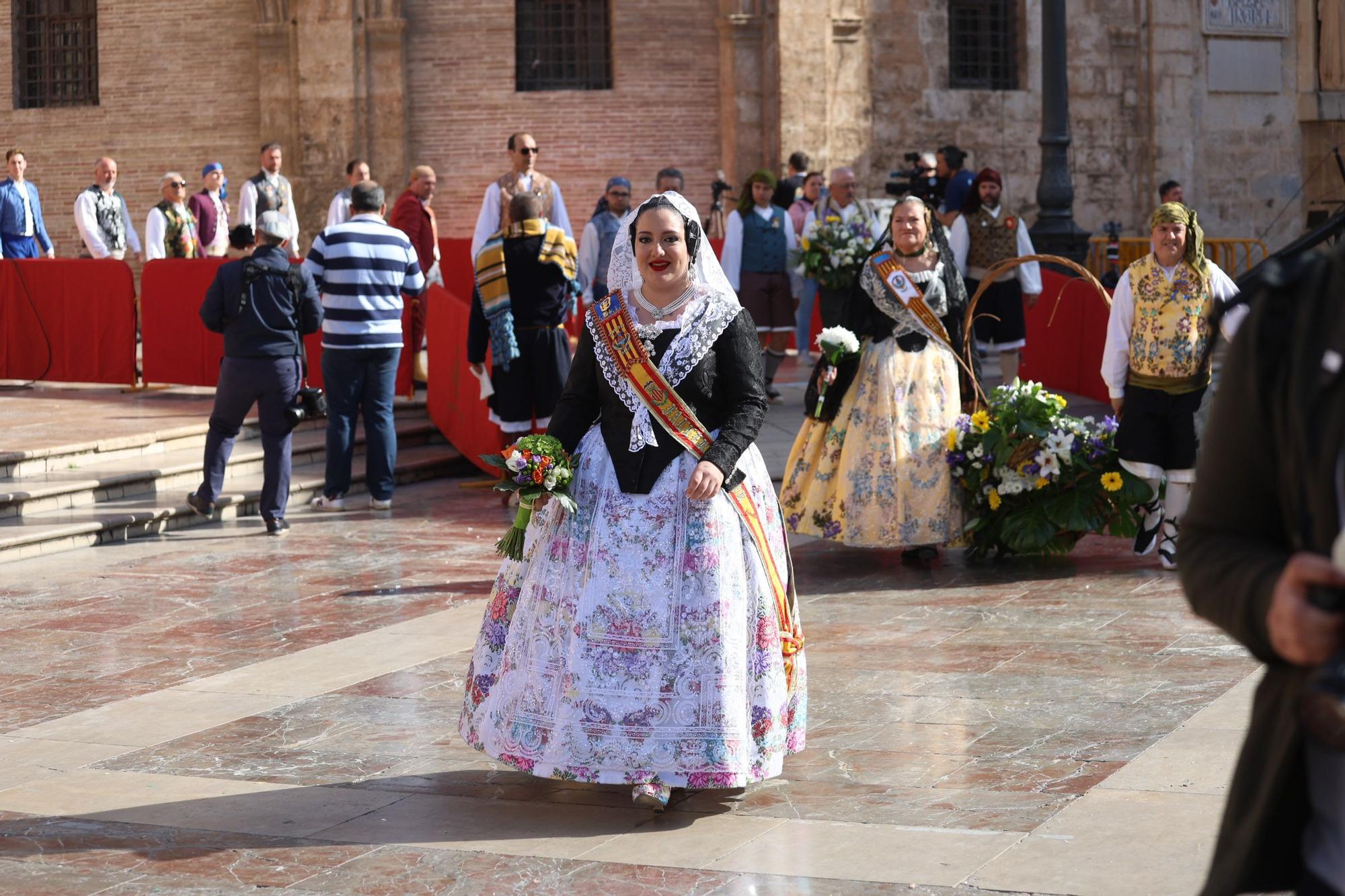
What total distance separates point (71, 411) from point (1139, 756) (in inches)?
427

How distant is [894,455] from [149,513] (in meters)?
4.73

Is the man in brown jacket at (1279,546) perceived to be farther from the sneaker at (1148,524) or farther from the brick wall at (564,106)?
the brick wall at (564,106)

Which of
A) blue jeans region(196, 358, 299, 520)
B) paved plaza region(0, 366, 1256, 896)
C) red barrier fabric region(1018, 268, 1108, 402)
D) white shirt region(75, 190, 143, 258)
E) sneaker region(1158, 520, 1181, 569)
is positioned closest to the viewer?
paved plaza region(0, 366, 1256, 896)

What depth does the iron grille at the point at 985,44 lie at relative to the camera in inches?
941

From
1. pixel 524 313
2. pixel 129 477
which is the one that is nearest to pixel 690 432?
pixel 524 313

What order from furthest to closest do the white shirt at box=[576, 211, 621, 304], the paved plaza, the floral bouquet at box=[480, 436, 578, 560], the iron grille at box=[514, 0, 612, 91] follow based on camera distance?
the iron grille at box=[514, 0, 612, 91] → the white shirt at box=[576, 211, 621, 304] → the floral bouquet at box=[480, 436, 578, 560] → the paved plaza

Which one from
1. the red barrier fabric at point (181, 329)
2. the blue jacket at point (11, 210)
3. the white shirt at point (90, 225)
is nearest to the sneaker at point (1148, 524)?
the red barrier fabric at point (181, 329)

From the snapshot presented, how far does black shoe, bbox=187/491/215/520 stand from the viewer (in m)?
11.3

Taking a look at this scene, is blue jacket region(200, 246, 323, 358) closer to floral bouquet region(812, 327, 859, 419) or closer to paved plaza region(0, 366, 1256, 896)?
paved plaza region(0, 366, 1256, 896)

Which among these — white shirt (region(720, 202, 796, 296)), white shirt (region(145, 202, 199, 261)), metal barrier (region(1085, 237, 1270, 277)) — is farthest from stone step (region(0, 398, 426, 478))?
Answer: metal barrier (region(1085, 237, 1270, 277))

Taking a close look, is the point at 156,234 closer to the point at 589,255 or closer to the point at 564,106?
the point at 589,255

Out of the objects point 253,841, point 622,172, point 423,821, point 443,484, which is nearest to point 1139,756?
point 423,821

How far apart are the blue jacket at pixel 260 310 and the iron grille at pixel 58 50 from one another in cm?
1462

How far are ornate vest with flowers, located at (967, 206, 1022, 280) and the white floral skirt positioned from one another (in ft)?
29.2
